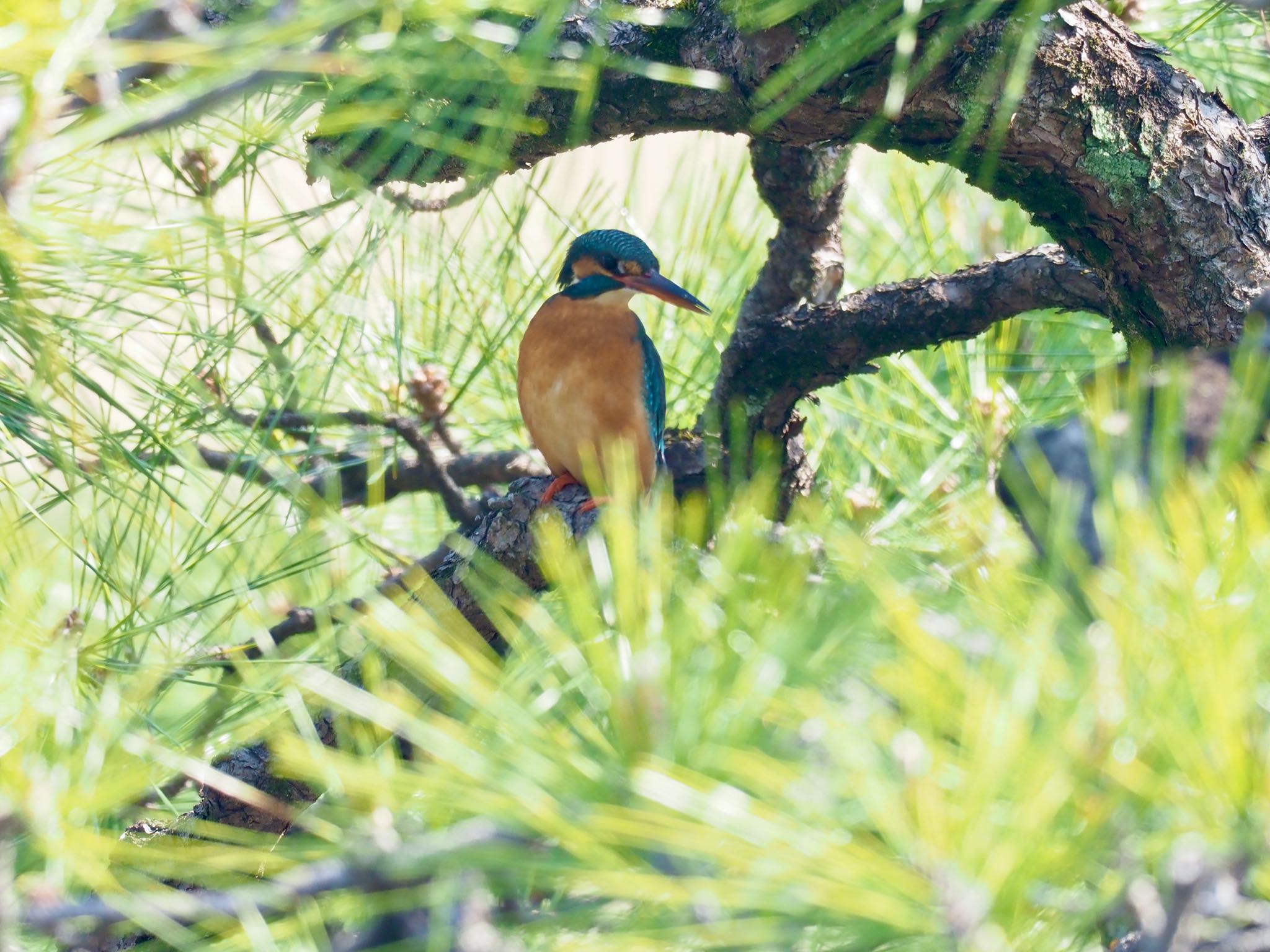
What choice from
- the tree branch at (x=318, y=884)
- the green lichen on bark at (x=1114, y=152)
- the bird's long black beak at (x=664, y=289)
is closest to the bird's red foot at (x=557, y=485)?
the bird's long black beak at (x=664, y=289)

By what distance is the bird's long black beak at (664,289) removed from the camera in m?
2.04

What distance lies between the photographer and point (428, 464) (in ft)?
6.31

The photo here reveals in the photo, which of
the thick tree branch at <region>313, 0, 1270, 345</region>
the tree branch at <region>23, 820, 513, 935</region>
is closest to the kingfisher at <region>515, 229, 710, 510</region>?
the thick tree branch at <region>313, 0, 1270, 345</region>

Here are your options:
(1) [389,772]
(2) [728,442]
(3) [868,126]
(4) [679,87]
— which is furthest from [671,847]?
(2) [728,442]

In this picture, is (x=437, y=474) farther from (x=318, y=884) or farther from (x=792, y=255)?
(x=318, y=884)

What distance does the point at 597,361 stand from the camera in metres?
2.18

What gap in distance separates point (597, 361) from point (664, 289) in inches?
7.9

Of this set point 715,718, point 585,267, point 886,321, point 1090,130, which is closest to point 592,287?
point 585,267

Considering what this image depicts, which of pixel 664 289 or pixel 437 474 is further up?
pixel 664 289

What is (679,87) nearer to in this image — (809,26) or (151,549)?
(809,26)

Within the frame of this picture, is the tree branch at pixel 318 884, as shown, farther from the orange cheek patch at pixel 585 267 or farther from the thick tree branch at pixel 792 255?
the orange cheek patch at pixel 585 267

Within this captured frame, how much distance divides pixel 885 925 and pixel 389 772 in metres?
0.26

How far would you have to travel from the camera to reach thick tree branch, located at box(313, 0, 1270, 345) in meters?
1.26

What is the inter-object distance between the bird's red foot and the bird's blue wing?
225 mm
